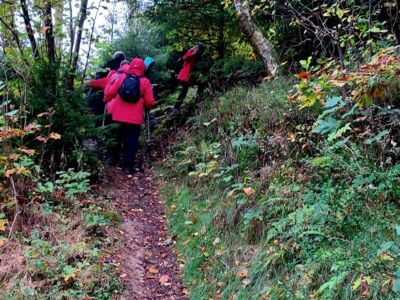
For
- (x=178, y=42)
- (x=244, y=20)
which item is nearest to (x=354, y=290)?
(x=244, y=20)

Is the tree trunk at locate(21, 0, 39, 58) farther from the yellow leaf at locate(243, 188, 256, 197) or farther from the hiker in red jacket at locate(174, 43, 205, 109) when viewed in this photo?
the yellow leaf at locate(243, 188, 256, 197)

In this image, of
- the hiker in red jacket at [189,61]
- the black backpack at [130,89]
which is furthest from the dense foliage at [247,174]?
the hiker in red jacket at [189,61]

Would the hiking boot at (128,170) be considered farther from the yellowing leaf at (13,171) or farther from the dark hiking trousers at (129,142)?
the yellowing leaf at (13,171)

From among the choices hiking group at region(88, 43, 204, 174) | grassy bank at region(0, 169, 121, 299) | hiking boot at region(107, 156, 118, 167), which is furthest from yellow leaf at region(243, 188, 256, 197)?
hiking boot at region(107, 156, 118, 167)

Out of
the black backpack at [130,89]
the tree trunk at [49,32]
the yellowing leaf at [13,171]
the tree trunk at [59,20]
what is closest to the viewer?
the yellowing leaf at [13,171]

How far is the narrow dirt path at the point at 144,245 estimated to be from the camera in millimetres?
4543

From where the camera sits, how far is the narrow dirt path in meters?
4.54

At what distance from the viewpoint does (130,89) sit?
Result: 8164 millimetres

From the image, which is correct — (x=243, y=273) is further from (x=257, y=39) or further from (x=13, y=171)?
(x=257, y=39)

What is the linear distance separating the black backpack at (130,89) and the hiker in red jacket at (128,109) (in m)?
0.07

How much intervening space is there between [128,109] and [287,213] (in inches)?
195

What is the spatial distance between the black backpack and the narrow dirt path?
157cm

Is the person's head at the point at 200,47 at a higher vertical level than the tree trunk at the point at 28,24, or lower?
lower

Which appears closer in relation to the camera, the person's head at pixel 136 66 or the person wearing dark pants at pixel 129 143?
the person's head at pixel 136 66
